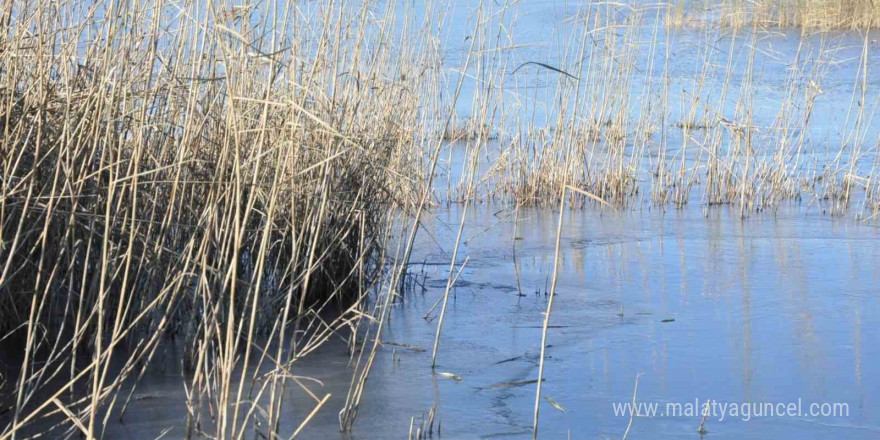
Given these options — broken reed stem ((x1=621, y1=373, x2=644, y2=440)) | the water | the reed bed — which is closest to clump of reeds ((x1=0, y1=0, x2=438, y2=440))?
the reed bed

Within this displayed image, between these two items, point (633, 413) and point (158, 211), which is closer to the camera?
point (633, 413)

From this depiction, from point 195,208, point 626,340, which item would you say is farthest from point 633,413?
point 195,208

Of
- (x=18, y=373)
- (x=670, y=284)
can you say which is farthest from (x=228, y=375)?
(x=670, y=284)

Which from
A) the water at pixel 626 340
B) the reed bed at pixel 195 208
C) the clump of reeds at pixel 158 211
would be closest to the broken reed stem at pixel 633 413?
the water at pixel 626 340

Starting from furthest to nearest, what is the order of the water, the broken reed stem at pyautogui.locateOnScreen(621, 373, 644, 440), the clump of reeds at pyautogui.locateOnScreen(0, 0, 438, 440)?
the water → the broken reed stem at pyautogui.locateOnScreen(621, 373, 644, 440) → the clump of reeds at pyautogui.locateOnScreen(0, 0, 438, 440)

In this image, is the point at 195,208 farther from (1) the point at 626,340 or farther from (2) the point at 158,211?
(1) the point at 626,340

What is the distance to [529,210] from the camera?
5.74 m

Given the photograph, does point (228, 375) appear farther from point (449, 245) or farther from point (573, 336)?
point (449, 245)

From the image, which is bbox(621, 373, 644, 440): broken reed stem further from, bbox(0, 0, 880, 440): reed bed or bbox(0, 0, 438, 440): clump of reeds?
bbox(0, 0, 438, 440): clump of reeds

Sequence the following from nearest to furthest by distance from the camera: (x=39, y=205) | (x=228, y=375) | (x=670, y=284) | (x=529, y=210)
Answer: (x=228, y=375), (x=39, y=205), (x=670, y=284), (x=529, y=210)

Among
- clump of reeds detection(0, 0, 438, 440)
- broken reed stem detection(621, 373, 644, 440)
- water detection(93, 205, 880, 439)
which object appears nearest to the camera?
clump of reeds detection(0, 0, 438, 440)

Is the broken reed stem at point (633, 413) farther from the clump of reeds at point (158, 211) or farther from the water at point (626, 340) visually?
the clump of reeds at point (158, 211)

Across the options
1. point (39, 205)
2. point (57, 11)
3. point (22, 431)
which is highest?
point (57, 11)

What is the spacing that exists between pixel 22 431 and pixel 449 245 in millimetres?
2711
